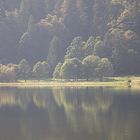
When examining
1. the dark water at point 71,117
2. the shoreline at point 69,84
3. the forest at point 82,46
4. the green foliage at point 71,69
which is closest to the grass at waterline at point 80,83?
the shoreline at point 69,84

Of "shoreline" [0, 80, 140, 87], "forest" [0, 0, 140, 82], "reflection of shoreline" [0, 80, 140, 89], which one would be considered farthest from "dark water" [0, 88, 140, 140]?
"forest" [0, 0, 140, 82]

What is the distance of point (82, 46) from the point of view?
17812 centimetres

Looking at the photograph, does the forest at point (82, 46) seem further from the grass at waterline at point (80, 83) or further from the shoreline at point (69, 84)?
the shoreline at point (69, 84)

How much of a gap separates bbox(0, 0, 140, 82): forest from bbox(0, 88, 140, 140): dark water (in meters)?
48.9

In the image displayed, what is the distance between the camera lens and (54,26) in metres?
197

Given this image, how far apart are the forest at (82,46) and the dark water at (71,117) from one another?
4892 cm

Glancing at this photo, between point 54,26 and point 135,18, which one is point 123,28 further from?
point 54,26

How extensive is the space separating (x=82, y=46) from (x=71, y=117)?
10356 centimetres

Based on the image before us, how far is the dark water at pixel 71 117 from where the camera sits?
60.5m

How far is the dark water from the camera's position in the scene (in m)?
60.5

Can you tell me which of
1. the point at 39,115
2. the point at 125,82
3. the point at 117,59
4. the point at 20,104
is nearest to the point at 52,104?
the point at 20,104

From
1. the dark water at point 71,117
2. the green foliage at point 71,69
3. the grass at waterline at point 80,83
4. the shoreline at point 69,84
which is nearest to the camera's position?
the dark water at point 71,117

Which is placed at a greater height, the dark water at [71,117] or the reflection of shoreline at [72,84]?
the reflection of shoreline at [72,84]

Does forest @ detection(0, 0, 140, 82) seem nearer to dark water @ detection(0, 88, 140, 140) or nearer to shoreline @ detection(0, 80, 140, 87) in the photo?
shoreline @ detection(0, 80, 140, 87)
